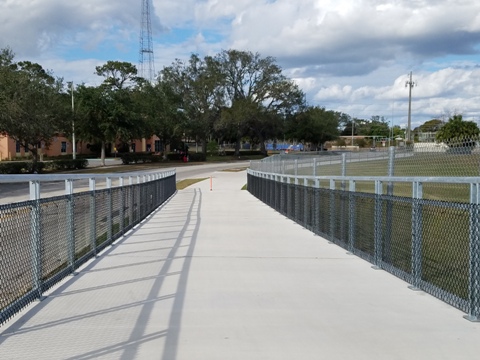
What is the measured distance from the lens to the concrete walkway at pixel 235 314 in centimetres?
490

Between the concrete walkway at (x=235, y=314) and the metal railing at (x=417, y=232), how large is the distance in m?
0.26

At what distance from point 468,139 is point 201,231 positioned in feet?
24.1

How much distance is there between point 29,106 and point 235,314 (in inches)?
1840

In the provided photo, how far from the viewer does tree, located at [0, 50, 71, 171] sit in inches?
1864

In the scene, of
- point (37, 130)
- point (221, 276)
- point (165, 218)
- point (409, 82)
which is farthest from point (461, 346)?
point (409, 82)

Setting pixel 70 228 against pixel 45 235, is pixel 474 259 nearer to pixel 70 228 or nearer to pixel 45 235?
pixel 45 235

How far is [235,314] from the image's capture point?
6047mm

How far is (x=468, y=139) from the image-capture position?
7379 millimetres

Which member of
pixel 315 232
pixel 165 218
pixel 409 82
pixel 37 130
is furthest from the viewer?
pixel 409 82

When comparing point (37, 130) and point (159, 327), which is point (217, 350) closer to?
point (159, 327)

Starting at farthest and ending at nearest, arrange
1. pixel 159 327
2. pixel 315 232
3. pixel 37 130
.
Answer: pixel 37 130
pixel 315 232
pixel 159 327

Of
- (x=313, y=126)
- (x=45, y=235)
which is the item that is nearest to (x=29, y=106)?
(x=45, y=235)

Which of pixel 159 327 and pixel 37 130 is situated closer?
pixel 159 327

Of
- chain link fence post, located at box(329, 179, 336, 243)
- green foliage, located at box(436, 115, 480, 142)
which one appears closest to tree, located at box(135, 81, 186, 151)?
green foliage, located at box(436, 115, 480, 142)
